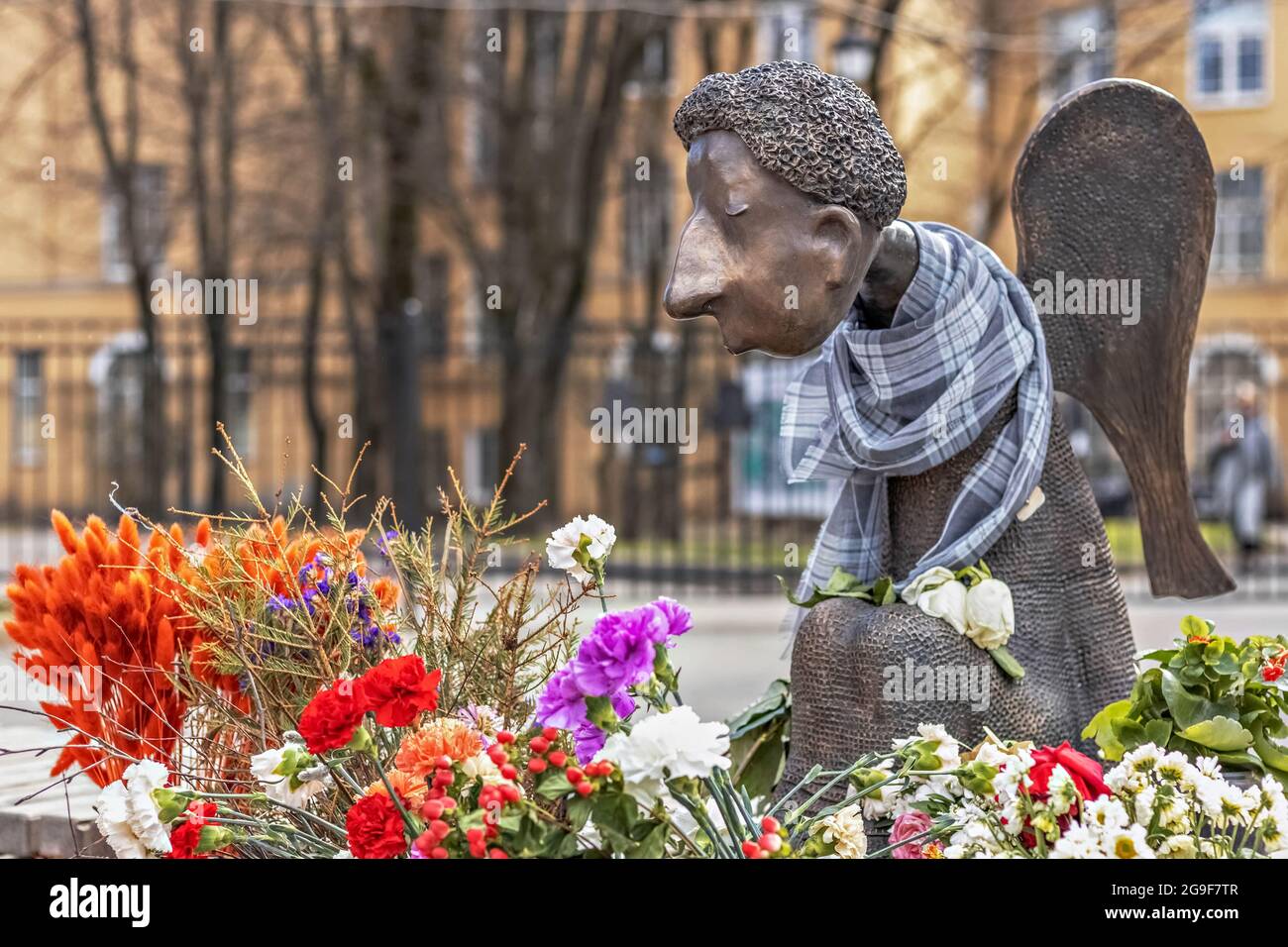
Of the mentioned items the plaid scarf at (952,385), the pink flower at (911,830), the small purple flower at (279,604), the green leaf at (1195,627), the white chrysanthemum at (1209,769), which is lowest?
the pink flower at (911,830)

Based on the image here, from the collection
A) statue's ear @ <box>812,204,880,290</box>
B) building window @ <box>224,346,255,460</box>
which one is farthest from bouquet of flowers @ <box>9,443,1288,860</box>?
building window @ <box>224,346,255,460</box>

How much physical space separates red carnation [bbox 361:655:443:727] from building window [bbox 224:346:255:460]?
1309 cm

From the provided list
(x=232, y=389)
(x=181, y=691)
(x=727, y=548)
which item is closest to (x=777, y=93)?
(x=181, y=691)

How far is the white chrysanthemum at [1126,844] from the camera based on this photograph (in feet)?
6.70

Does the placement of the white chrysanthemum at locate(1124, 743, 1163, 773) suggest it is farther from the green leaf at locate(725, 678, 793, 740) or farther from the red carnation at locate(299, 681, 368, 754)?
the green leaf at locate(725, 678, 793, 740)

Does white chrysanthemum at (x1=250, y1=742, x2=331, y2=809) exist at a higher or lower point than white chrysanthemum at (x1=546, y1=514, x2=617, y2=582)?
lower

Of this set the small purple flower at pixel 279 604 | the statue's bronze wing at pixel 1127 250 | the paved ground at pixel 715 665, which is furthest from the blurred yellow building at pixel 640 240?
the statue's bronze wing at pixel 1127 250

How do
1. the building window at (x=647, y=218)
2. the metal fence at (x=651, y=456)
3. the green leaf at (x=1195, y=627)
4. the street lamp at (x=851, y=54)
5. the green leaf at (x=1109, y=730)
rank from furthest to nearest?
the building window at (x=647, y=218) < the metal fence at (x=651, y=456) < the street lamp at (x=851, y=54) < the green leaf at (x=1195, y=627) < the green leaf at (x=1109, y=730)

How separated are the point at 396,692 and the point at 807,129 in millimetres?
1152

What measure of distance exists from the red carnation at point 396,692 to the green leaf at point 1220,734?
4.45 ft

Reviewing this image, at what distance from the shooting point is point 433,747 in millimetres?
2139

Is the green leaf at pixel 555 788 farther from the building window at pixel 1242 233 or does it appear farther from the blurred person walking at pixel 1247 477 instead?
the building window at pixel 1242 233

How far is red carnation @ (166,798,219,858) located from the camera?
216 cm
